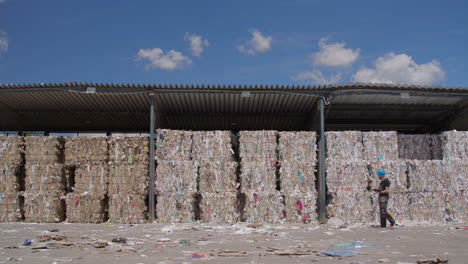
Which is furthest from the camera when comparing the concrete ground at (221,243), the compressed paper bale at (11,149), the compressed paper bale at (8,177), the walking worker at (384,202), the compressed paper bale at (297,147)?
the compressed paper bale at (11,149)

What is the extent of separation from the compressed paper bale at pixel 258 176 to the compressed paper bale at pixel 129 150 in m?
3.24

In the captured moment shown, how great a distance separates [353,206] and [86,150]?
8.91 m

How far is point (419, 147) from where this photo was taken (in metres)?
13.9

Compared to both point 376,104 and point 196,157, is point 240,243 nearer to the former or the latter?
point 196,157

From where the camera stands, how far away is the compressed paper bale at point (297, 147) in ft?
43.4

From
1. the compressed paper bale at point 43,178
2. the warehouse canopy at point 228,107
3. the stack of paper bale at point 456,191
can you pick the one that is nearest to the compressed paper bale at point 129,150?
the warehouse canopy at point 228,107

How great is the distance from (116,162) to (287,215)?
19.1ft

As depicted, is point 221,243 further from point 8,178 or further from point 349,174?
point 8,178

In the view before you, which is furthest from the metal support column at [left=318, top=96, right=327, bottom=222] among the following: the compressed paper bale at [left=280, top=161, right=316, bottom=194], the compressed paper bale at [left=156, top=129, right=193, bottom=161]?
the compressed paper bale at [left=156, top=129, right=193, bottom=161]

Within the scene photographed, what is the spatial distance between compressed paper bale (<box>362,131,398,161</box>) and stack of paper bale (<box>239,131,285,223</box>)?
10.1 feet

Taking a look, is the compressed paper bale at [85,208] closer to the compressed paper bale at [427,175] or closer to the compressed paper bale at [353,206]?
the compressed paper bale at [353,206]

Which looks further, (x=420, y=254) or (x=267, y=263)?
(x=420, y=254)

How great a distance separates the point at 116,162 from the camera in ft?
43.3

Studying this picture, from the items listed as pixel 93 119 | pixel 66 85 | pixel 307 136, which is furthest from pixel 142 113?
pixel 307 136
